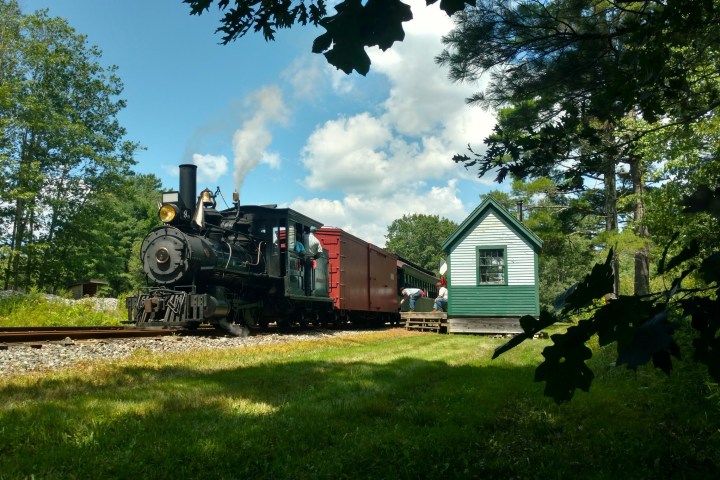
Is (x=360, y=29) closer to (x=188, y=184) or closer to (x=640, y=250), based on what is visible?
(x=188, y=184)

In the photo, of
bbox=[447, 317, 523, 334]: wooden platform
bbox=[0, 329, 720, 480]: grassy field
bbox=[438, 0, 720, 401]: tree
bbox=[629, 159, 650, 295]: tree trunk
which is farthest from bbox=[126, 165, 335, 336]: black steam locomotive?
bbox=[629, 159, 650, 295]: tree trunk

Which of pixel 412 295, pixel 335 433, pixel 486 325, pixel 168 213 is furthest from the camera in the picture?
pixel 412 295

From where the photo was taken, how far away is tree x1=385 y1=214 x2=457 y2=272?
354 feet

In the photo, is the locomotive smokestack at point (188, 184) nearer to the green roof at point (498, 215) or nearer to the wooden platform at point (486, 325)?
the green roof at point (498, 215)

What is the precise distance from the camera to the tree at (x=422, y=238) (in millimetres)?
107750

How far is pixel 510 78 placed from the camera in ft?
19.4

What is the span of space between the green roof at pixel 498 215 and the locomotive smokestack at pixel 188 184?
26.4ft

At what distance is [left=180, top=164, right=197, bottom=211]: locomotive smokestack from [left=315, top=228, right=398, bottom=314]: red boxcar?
5713 mm

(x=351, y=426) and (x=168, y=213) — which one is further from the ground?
(x=168, y=213)

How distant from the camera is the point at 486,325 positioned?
1773 cm

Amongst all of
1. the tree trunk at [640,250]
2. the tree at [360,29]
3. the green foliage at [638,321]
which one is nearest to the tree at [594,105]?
the green foliage at [638,321]

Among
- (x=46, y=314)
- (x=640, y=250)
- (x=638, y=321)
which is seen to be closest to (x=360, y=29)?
(x=638, y=321)

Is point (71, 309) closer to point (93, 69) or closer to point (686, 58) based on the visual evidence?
point (686, 58)

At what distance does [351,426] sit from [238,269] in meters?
10.7
